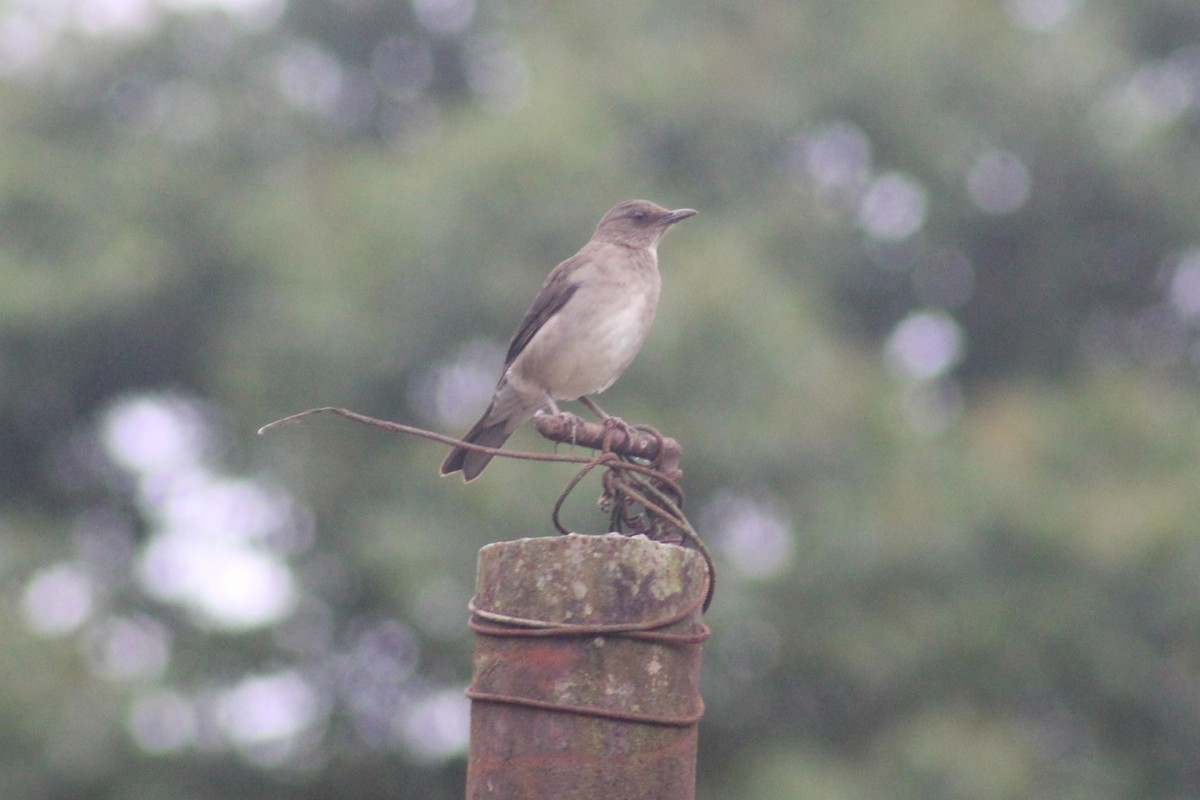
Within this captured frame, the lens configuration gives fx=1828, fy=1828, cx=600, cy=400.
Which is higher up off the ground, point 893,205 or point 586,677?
point 893,205

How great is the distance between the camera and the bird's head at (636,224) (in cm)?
737

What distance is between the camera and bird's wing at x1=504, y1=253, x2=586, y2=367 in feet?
22.5

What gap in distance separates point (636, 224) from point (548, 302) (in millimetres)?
733

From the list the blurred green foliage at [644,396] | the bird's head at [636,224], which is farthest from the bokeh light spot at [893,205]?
the bird's head at [636,224]

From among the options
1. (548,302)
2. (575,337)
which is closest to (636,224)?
(548,302)

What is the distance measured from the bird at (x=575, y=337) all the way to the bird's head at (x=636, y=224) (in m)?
0.04

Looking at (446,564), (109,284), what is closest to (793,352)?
(446,564)

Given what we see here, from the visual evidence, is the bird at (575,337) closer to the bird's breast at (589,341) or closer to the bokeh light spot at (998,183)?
the bird's breast at (589,341)

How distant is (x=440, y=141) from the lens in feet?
54.1

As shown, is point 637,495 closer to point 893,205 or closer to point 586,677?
point 586,677

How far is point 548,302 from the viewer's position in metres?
6.91

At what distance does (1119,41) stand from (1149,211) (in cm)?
220

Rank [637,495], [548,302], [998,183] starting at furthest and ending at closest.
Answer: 1. [998,183]
2. [548,302]
3. [637,495]

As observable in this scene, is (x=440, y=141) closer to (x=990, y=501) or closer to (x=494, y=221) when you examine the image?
(x=494, y=221)
